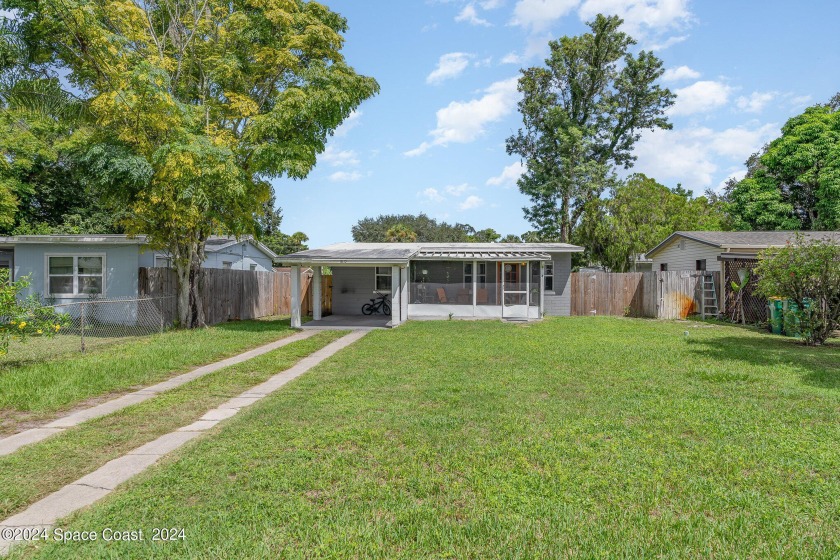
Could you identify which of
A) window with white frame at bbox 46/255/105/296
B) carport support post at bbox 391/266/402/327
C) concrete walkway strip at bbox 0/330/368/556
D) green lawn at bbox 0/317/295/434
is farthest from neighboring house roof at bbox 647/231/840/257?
window with white frame at bbox 46/255/105/296

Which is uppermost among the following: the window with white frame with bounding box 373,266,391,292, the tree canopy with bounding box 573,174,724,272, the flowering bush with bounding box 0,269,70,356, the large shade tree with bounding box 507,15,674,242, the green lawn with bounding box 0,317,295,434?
the large shade tree with bounding box 507,15,674,242

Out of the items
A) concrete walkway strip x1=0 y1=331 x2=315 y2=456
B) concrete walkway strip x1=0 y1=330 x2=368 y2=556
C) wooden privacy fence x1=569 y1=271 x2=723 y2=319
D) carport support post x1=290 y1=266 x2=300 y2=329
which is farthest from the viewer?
wooden privacy fence x1=569 y1=271 x2=723 y2=319

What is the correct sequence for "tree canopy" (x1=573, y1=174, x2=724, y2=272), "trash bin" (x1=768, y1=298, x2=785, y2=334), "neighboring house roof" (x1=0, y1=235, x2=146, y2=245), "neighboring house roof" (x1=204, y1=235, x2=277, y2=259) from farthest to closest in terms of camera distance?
"tree canopy" (x1=573, y1=174, x2=724, y2=272) → "neighboring house roof" (x1=204, y1=235, x2=277, y2=259) → "neighboring house roof" (x1=0, y1=235, x2=146, y2=245) → "trash bin" (x1=768, y1=298, x2=785, y2=334)

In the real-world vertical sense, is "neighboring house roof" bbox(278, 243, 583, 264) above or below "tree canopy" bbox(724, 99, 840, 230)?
below

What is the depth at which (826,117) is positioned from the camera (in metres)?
25.7

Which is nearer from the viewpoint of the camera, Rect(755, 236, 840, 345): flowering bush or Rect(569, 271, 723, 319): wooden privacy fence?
Rect(755, 236, 840, 345): flowering bush

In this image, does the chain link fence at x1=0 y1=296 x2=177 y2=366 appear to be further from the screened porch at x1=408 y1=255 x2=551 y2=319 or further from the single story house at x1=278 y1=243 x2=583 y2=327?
the screened porch at x1=408 y1=255 x2=551 y2=319

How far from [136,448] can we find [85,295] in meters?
14.2

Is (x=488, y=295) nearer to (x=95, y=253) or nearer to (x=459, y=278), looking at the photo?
(x=459, y=278)

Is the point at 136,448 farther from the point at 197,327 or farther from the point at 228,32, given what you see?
the point at 228,32

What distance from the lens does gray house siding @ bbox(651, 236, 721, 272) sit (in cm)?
1877

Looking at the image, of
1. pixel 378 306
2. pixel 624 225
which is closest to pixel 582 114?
pixel 624 225

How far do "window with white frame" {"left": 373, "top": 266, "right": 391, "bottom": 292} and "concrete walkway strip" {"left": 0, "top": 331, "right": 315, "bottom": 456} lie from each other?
956 centimetres

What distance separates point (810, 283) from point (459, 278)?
1058 cm
